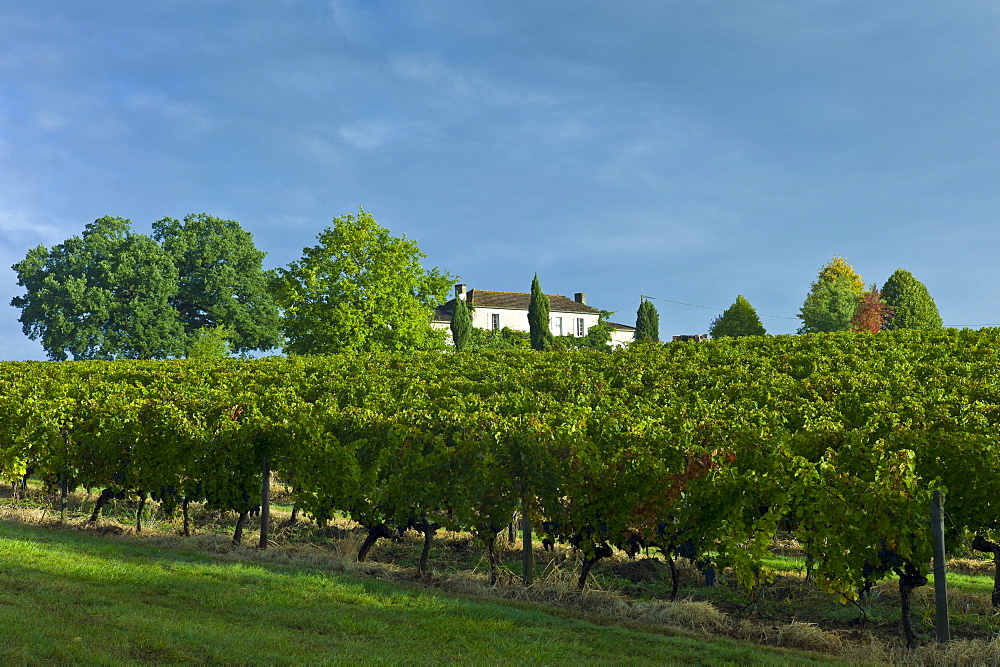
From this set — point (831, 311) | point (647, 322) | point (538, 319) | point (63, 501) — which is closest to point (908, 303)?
point (831, 311)

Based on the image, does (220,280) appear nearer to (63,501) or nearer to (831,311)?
(63,501)

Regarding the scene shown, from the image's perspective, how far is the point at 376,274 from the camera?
4259 cm

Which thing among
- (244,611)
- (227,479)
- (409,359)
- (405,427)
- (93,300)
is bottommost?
(244,611)

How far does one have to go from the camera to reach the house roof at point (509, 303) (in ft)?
257

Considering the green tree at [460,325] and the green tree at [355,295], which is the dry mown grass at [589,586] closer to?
the green tree at [355,295]

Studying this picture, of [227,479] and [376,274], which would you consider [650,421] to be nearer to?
[227,479]

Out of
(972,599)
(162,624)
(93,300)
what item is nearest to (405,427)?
(162,624)

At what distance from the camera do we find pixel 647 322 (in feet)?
227

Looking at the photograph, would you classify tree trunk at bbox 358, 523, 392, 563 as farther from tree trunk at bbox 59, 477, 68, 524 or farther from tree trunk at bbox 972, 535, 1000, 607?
tree trunk at bbox 972, 535, 1000, 607

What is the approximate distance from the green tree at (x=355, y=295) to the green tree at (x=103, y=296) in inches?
662

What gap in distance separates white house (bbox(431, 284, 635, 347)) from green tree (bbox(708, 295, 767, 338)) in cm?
2088

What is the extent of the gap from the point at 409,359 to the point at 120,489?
15.9 m

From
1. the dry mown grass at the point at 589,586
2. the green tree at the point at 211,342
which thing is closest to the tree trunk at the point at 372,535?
the dry mown grass at the point at 589,586

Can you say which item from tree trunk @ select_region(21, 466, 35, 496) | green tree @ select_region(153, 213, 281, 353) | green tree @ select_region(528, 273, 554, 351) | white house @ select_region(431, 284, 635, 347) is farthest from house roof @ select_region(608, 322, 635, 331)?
tree trunk @ select_region(21, 466, 35, 496)
